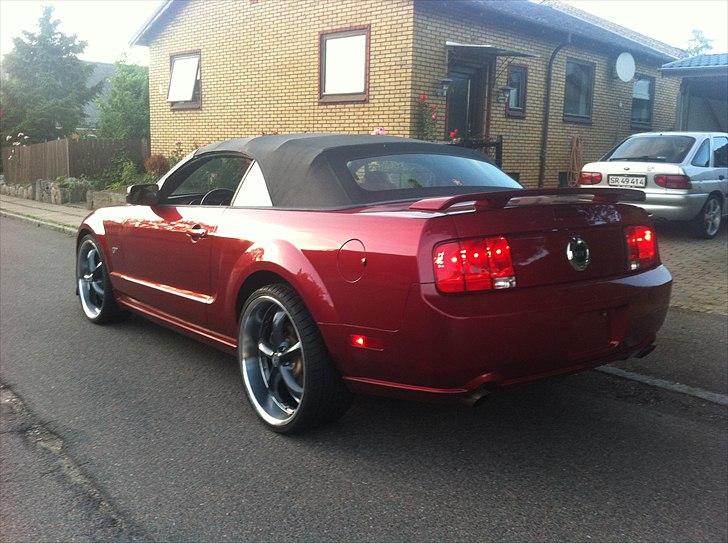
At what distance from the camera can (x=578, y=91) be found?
1562 cm

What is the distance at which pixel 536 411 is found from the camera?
3857 millimetres

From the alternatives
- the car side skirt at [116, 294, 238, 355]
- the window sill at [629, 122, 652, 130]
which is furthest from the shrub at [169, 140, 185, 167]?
the car side skirt at [116, 294, 238, 355]

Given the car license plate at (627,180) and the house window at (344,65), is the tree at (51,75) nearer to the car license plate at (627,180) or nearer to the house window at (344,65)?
the house window at (344,65)

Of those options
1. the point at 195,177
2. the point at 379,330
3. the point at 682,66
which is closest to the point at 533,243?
the point at 379,330

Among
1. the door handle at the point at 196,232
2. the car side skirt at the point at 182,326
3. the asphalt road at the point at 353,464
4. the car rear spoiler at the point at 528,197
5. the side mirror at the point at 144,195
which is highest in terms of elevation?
the car rear spoiler at the point at 528,197

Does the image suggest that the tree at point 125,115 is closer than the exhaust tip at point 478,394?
No

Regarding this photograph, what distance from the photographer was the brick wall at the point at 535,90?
456 inches

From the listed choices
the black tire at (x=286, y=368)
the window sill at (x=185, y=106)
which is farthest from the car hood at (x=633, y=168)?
the window sill at (x=185, y=106)

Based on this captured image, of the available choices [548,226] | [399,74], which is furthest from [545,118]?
[548,226]

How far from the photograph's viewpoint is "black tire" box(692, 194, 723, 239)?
9.72 m

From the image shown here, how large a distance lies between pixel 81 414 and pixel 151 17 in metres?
14.1

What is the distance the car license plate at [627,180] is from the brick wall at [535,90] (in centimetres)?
332

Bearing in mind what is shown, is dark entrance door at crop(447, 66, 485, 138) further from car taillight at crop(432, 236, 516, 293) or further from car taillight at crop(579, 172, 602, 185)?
car taillight at crop(432, 236, 516, 293)

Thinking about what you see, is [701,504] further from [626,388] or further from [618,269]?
[626,388]
